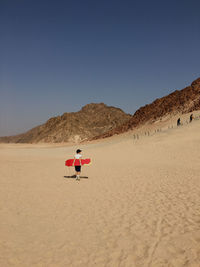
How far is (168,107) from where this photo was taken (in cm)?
5744

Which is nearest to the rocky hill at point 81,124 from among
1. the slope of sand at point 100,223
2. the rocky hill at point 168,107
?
the rocky hill at point 168,107

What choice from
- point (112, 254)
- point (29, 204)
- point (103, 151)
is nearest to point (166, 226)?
point (112, 254)

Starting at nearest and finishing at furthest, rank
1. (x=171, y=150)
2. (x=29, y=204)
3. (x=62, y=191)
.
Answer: (x=29, y=204)
(x=62, y=191)
(x=171, y=150)

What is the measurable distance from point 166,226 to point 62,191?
5280mm

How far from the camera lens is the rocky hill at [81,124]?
7669cm

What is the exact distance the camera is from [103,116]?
9244 cm

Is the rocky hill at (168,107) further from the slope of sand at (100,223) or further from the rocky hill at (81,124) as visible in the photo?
the slope of sand at (100,223)

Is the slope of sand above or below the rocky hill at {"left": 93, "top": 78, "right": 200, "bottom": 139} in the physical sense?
below

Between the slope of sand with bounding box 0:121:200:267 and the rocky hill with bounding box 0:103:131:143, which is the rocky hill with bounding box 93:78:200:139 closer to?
the rocky hill with bounding box 0:103:131:143

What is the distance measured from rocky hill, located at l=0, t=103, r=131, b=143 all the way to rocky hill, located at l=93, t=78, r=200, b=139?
17743 millimetres

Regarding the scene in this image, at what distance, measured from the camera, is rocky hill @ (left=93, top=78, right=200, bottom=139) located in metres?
51.5

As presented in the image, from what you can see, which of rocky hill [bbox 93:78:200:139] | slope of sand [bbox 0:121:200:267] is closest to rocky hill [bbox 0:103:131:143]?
rocky hill [bbox 93:78:200:139]

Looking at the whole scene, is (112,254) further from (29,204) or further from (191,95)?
(191,95)

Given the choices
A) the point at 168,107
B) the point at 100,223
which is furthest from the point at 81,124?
the point at 100,223
